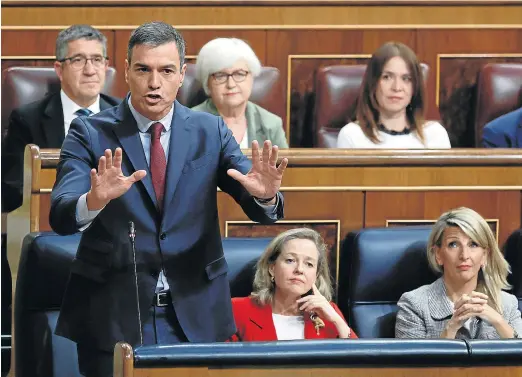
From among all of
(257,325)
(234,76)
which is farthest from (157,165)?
(234,76)

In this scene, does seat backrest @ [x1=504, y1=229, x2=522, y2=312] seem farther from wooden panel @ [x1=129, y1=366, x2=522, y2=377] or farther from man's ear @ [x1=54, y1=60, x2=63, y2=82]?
man's ear @ [x1=54, y1=60, x2=63, y2=82]

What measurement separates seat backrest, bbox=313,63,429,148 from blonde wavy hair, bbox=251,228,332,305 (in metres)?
0.50

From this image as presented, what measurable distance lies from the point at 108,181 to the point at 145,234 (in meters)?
0.08

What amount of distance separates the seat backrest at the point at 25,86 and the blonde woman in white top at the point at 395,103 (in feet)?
1.27

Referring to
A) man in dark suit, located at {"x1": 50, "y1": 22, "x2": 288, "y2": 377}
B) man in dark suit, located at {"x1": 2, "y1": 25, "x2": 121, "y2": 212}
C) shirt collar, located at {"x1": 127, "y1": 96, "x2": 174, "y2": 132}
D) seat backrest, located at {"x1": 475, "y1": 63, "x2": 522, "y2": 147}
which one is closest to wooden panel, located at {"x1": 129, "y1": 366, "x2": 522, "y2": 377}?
man in dark suit, located at {"x1": 50, "y1": 22, "x2": 288, "y2": 377}

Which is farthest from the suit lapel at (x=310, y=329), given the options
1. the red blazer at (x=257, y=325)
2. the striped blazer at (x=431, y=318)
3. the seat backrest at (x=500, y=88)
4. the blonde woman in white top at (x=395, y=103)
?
the seat backrest at (x=500, y=88)

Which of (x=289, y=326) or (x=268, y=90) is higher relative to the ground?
(x=268, y=90)

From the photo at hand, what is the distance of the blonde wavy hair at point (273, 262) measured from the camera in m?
1.26

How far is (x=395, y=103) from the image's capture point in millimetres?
1668

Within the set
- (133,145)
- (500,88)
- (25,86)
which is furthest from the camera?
(500,88)

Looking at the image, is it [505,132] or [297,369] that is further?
[505,132]

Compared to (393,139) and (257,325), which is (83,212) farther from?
(393,139)

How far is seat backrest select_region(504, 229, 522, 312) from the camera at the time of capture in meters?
1.36

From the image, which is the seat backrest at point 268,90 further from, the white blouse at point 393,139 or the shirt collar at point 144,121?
the shirt collar at point 144,121
